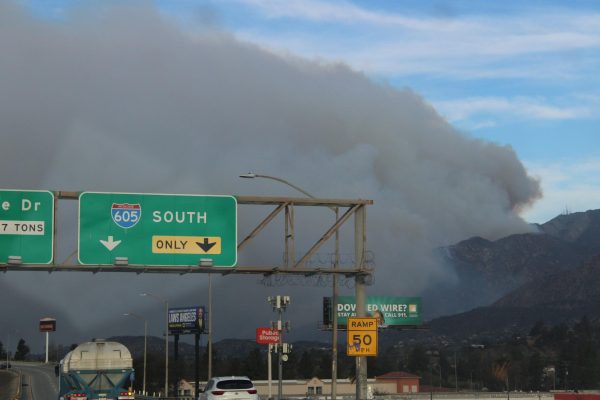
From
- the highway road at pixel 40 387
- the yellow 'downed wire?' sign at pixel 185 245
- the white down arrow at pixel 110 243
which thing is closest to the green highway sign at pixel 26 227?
the white down arrow at pixel 110 243

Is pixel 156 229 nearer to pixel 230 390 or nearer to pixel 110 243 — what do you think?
pixel 110 243

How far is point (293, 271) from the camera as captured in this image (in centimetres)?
4647

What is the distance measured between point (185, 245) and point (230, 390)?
6.80 meters

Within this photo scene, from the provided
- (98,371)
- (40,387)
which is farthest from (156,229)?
(40,387)

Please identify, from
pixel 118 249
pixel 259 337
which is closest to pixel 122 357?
pixel 118 249

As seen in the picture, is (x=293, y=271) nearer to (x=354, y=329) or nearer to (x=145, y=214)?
(x=145, y=214)

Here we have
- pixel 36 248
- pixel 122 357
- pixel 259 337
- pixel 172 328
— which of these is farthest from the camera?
pixel 172 328

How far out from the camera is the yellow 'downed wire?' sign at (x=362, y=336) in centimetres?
3512

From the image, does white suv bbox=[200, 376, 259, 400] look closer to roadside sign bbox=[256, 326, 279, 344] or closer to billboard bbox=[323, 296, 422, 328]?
roadside sign bbox=[256, 326, 279, 344]

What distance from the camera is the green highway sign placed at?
42688 millimetres

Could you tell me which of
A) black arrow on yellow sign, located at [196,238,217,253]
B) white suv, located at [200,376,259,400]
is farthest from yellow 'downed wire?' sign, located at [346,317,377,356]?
black arrow on yellow sign, located at [196,238,217,253]

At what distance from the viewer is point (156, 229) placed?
44.4 meters

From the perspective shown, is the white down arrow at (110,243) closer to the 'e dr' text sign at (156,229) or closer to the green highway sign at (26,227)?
the 'e dr' text sign at (156,229)

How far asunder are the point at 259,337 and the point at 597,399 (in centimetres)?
2398
